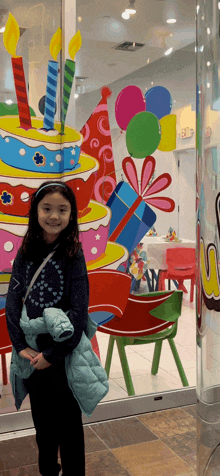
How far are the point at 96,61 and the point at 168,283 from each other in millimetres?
1447

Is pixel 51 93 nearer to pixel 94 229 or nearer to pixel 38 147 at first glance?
pixel 38 147

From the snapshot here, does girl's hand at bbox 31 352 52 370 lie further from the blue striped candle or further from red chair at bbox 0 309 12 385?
the blue striped candle

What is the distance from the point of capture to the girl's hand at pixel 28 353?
1.85 metres

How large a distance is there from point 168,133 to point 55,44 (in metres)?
0.85

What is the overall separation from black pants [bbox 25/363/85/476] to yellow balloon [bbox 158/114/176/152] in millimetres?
1621

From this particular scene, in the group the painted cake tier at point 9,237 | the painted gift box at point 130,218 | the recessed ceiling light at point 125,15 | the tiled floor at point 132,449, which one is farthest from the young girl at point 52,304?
the recessed ceiling light at point 125,15

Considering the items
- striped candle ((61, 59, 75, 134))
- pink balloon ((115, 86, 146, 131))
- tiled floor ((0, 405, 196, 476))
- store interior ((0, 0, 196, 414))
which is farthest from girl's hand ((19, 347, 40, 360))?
pink balloon ((115, 86, 146, 131))

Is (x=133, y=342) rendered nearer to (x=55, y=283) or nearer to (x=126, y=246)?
(x=126, y=246)

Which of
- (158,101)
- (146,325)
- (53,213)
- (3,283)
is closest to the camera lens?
(53,213)

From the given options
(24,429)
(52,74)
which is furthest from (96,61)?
(24,429)

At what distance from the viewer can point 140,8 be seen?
283 centimetres

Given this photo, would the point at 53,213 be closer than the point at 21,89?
Yes

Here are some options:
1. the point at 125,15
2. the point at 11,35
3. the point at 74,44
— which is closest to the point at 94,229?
the point at 74,44

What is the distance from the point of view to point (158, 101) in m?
2.91
